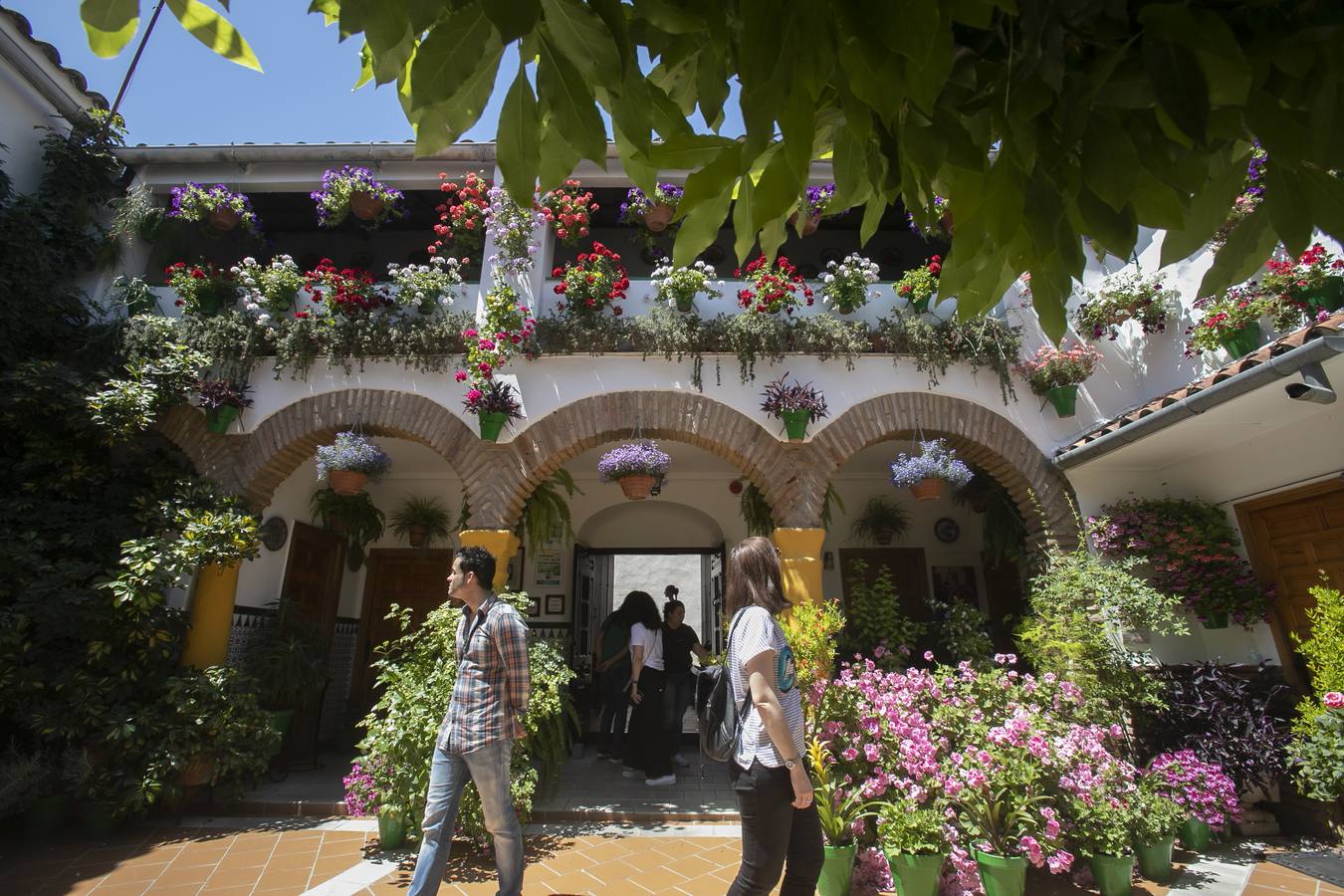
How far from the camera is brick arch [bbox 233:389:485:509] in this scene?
6004mm

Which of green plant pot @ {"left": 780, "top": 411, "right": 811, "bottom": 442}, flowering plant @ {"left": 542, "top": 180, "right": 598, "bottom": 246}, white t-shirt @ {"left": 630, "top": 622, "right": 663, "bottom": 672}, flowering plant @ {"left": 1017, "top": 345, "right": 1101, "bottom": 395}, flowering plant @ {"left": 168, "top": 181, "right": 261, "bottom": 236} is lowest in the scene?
white t-shirt @ {"left": 630, "top": 622, "right": 663, "bottom": 672}

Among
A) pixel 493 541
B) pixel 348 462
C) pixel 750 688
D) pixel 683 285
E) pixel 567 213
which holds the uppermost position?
pixel 567 213

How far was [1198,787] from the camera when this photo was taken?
164 inches

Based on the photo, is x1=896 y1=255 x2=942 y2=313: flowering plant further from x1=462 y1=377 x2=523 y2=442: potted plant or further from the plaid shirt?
the plaid shirt

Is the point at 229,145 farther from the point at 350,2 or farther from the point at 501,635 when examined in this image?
the point at 350,2

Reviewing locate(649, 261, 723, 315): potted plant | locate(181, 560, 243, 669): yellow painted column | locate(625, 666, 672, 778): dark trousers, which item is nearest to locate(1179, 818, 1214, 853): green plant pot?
locate(625, 666, 672, 778): dark trousers

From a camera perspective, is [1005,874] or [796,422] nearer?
[1005,874]

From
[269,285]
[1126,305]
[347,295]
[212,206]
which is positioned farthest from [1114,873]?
[212,206]

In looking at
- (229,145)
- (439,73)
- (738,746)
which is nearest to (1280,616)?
(738,746)

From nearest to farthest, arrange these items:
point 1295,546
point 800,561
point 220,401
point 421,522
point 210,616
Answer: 1. point 1295,546
2. point 800,561
3. point 210,616
4. point 220,401
5. point 421,522

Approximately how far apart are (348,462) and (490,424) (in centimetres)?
119

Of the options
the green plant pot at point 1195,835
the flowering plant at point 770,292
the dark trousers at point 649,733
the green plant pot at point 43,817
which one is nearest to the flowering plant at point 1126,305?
the flowering plant at point 770,292

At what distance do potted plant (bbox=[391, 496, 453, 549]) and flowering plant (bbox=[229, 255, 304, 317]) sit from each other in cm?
284

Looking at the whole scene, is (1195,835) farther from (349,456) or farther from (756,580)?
(349,456)
